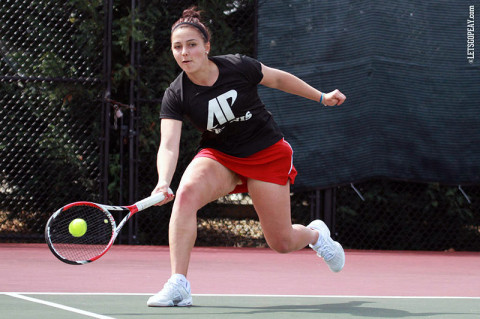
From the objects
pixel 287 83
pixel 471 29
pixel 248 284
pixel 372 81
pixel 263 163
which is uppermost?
pixel 471 29

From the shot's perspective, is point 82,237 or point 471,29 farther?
point 471,29

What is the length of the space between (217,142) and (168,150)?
35 centimetres

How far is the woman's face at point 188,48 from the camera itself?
13.5ft

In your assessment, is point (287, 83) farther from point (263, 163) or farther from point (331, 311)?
point (331, 311)

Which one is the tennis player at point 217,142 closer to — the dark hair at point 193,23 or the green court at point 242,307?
the dark hair at point 193,23

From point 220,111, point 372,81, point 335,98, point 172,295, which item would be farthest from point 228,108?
point 372,81

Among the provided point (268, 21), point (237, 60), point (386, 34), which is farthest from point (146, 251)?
point (237, 60)

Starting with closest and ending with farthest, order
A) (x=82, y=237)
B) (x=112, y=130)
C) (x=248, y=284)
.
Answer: (x=248, y=284)
(x=82, y=237)
(x=112, y=130)

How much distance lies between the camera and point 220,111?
4195mm

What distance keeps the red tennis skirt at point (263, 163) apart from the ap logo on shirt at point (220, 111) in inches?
6.3

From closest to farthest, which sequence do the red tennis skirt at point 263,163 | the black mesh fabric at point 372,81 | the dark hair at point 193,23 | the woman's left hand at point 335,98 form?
the dark hair at point 193,23 → the red tennis skirt at point 263,163 → the woman's left hand at point 335,98 → the black mesh fabric at point 372,81

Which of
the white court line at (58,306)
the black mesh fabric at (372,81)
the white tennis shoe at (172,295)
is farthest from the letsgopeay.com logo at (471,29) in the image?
the white court line at (58,306)

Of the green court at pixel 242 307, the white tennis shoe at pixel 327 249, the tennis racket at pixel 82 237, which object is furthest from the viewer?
the tennis racket at pixel 82 237

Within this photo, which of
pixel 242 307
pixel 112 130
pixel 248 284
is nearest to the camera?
pixel 242 307
